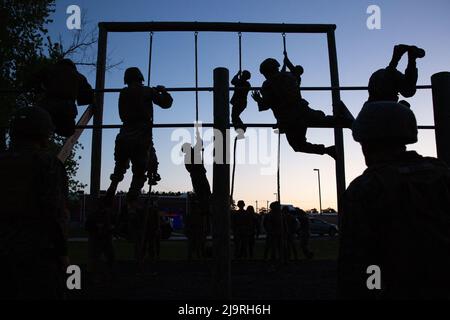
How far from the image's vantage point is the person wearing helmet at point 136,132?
5004mm

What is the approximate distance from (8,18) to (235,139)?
1200cm

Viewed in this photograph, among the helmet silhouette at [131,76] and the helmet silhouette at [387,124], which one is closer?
the helmet silhouette at [387,124]

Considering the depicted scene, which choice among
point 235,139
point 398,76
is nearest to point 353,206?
point 398,76

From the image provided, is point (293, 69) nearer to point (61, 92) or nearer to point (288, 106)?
point (288, 106)

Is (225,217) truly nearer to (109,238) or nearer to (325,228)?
(109,238)

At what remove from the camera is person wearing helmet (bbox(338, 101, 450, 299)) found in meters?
1.61

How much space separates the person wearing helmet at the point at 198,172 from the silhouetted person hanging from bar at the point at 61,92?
205cm

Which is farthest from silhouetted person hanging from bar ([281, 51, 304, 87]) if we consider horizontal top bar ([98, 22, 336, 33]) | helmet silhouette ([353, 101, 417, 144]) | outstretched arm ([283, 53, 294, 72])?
helmet silhouette ([353, 101, 417, 144])

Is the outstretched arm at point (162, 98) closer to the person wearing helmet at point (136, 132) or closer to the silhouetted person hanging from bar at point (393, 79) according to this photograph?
the person wearing helmet at point (136, 132)

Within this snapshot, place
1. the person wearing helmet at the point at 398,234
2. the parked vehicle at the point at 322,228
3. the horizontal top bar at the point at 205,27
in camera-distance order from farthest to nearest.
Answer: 1. the parked vehicle at the point at 322,228
2. the horizontal top bar at the point at 205,27
3. the person wearing helmet at the point at 398,234

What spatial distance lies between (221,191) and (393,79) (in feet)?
7.22

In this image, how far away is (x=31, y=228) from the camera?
7.80ft

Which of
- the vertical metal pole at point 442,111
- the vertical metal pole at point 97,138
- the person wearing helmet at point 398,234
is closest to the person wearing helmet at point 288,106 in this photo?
the vertical metal pole at point 442,111
